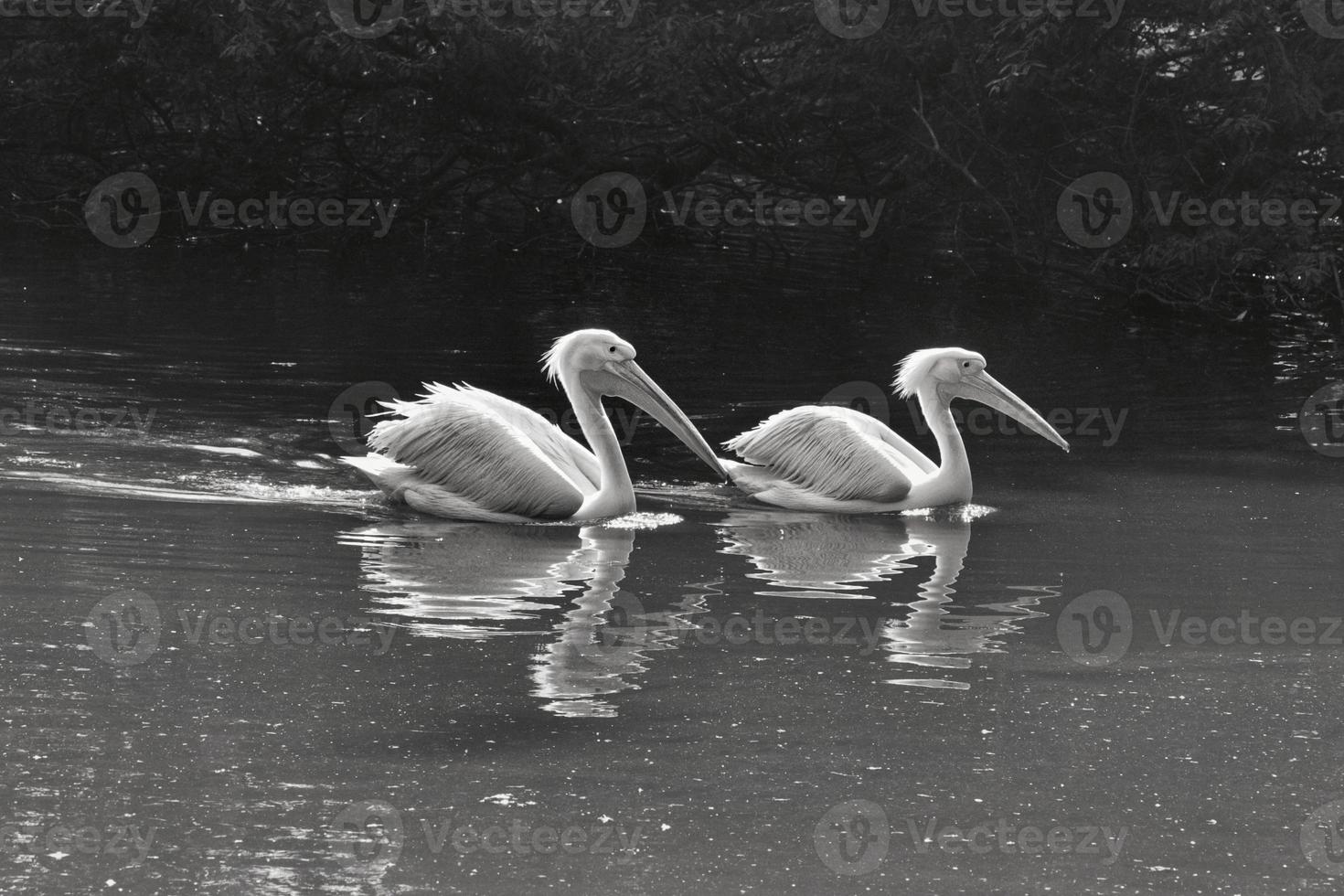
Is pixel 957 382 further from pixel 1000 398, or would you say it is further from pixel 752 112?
pixel 752 112

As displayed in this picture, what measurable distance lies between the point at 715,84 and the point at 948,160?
211 cm

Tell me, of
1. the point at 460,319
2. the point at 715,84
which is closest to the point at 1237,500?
the point at 460,319

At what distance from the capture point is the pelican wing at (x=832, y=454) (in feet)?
25.1

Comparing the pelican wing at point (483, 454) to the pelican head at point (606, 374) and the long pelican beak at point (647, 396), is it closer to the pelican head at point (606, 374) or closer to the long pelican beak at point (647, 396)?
the pelican head at point (606, 374)

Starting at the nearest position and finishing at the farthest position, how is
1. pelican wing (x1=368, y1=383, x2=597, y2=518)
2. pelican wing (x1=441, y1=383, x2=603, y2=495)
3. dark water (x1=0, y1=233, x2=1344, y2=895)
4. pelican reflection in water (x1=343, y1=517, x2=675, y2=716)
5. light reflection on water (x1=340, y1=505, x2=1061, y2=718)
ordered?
dark water (x1=0, y1=233, x2=1344, y2=895) < pelican reflection in water (x1=343, y1=517, x2=675, y2=716) < light reflection on water (x1=340, y1=505, x2=1061, y2=718) < pelican wing (x1=368, y1=383, x2=597, y2=518) < pelican wing (x1=441, y1=383, x2=603, y2=495)

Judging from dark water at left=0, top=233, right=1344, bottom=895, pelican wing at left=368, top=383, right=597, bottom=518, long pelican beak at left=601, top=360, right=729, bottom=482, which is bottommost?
dark water at left=0, top=233, right=1344, bottom=895

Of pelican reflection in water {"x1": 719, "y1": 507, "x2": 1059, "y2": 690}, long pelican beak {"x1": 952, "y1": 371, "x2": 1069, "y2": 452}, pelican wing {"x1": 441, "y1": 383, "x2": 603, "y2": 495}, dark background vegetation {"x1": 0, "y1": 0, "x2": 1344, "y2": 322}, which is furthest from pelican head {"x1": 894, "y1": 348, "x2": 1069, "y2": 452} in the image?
dark background vegetation {"x1": 0, "y1": 0, "x2": 1344, "y2": 322}

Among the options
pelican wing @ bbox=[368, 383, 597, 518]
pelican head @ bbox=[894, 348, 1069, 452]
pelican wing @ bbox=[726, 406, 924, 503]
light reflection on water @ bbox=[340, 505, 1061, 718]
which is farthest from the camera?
pelican head @ bbox=[894, 348, 1069, 452]

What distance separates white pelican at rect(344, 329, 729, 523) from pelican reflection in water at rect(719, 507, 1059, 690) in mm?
521

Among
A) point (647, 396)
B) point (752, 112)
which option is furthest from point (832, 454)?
point (752, 112)

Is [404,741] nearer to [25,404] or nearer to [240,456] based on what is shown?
[240,456]

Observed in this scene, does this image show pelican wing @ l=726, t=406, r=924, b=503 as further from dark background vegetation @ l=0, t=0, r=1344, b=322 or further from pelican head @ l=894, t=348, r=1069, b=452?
dark background vegetation @ l=0, t=0, r=1344, b=322

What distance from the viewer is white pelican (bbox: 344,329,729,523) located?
715cm

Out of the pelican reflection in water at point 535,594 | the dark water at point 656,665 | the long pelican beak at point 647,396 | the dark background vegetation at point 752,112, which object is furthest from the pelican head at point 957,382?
the dark background vegetation at point 752,112
